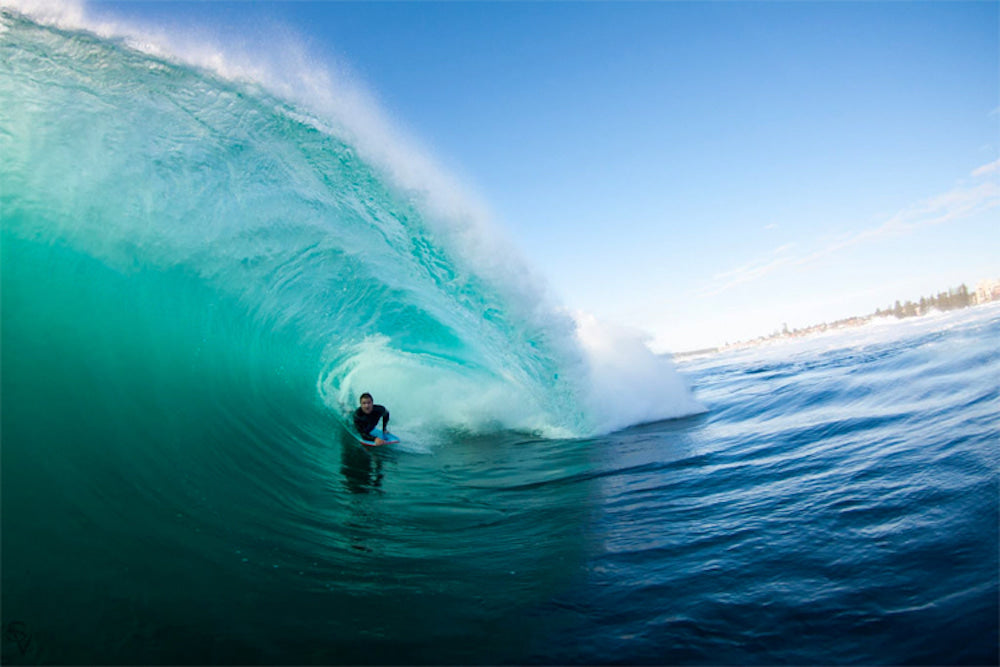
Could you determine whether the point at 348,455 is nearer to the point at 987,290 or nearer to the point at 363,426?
the point at 363,426

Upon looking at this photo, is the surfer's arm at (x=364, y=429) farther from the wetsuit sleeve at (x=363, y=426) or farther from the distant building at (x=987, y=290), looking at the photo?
the distant building at (x=987, y=290)

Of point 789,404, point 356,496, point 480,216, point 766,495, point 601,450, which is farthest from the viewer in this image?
point 789,404

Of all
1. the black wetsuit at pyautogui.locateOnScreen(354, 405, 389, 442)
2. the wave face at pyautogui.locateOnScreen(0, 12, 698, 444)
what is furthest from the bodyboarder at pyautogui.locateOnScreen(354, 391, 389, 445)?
the wave face at pyautogui.locateOnScreen(0, 12, 698, 444)

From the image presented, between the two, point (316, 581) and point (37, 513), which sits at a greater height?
point (37, 513)

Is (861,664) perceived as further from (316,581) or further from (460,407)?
(460,407)

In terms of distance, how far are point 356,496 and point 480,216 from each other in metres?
4.95

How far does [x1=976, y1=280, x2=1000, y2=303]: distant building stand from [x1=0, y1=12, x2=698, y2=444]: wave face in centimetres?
8459

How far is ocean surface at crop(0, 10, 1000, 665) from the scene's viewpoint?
2.28 meters

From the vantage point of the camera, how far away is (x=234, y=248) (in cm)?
732

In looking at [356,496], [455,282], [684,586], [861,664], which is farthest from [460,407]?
[861,664]

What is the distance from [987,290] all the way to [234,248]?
99.6 m

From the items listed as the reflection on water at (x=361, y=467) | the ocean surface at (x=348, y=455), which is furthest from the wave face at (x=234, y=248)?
the reflection on water at (x=361, y=467)

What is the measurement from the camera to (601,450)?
7.12 m

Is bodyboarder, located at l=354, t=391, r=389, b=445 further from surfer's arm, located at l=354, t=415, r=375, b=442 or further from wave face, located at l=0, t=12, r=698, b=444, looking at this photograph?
wave face, located at l=0, t=12, r=698, b=444
